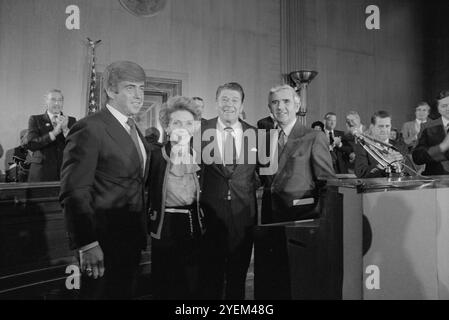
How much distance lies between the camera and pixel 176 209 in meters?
1.85

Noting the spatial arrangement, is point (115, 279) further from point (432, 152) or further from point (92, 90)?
point (92, 90)

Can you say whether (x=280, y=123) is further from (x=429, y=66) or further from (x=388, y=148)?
(x=429, y=66)

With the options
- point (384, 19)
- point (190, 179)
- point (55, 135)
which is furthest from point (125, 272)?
point (384, 19)

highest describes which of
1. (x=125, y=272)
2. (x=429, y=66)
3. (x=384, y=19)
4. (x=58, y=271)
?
(x=384, y=19)

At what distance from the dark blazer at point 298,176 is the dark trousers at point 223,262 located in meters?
0.22

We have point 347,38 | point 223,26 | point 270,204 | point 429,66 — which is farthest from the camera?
point 429,66

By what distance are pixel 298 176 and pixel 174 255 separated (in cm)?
78

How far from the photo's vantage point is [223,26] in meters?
6.10

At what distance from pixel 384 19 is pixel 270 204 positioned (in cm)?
725

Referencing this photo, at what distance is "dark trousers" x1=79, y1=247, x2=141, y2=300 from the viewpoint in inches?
60.9

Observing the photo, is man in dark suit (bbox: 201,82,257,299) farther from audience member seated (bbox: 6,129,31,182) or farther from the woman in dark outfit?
audience member seated (bbox: 6,129,31,182)

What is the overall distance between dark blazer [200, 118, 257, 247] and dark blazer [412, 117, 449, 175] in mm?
1348

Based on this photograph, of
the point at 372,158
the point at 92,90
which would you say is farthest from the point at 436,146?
the point at 92,90

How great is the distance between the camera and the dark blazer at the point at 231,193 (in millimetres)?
2008
